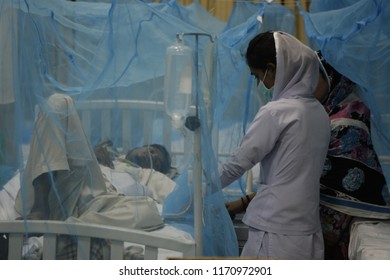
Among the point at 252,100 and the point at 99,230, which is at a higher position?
the point at 252,100

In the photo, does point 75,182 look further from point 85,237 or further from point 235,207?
point 235,207

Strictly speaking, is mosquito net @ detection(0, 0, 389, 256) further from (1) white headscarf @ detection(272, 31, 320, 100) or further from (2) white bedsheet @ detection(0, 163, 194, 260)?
(1) white headscarf @ detection(272, 31, 320, 100)

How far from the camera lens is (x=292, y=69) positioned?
2.00m

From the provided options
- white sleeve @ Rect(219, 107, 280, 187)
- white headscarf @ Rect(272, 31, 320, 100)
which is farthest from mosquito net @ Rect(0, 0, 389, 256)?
white headscarf @ Rect(272, 31, 320, 100)

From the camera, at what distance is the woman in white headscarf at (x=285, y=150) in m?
1.97

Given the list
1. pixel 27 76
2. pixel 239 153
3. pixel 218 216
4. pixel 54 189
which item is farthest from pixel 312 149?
pixel 27 76

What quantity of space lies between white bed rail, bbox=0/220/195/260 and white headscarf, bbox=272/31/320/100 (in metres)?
0.65

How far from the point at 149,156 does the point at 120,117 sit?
0.64 feet

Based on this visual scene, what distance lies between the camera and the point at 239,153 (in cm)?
203

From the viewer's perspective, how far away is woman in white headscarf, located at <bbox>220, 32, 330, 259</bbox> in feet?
6.46

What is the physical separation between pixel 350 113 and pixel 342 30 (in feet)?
1.21

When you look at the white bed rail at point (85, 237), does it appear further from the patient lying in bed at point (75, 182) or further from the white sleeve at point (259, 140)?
the white sleeve at point (259, 140)

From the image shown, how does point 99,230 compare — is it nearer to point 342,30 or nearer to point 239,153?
point 239,153
